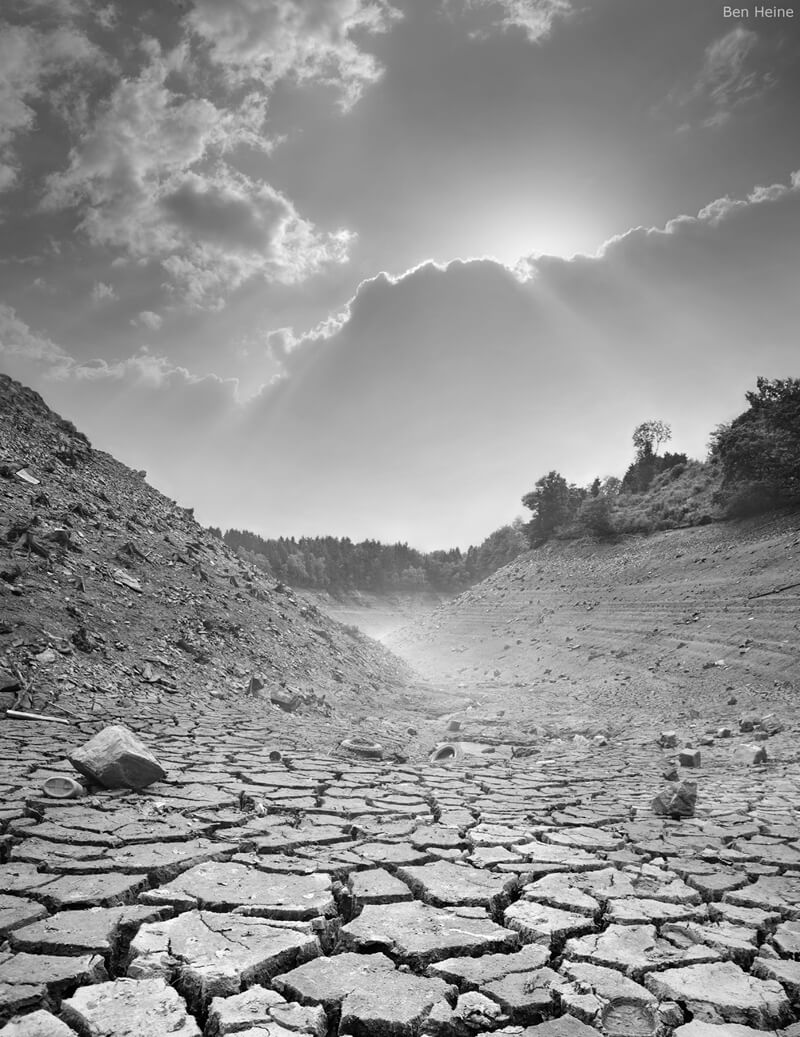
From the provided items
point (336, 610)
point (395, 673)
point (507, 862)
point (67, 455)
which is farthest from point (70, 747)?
point (336, 610)

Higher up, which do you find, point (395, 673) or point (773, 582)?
point (773, 582)

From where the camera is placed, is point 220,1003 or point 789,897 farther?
point 789,897

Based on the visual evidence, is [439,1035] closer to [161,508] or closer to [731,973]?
[731,973]

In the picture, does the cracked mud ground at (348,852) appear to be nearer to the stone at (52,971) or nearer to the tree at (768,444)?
the stone at (52,971)

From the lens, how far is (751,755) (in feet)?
19.4

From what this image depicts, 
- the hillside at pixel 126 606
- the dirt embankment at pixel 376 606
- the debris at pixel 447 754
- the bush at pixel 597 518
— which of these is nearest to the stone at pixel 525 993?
the debris at pixel 447 754

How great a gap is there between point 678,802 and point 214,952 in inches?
130

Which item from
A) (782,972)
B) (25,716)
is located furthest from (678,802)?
(25,716)

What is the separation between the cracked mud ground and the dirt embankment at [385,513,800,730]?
63cm

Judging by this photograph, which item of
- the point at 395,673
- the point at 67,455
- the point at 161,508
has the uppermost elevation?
the point at 67,455

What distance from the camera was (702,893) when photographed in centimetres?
273

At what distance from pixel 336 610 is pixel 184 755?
37.3 metres

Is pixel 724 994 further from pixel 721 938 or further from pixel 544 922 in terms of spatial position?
pixel 544 922

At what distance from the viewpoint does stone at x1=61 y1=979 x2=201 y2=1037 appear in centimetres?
158
